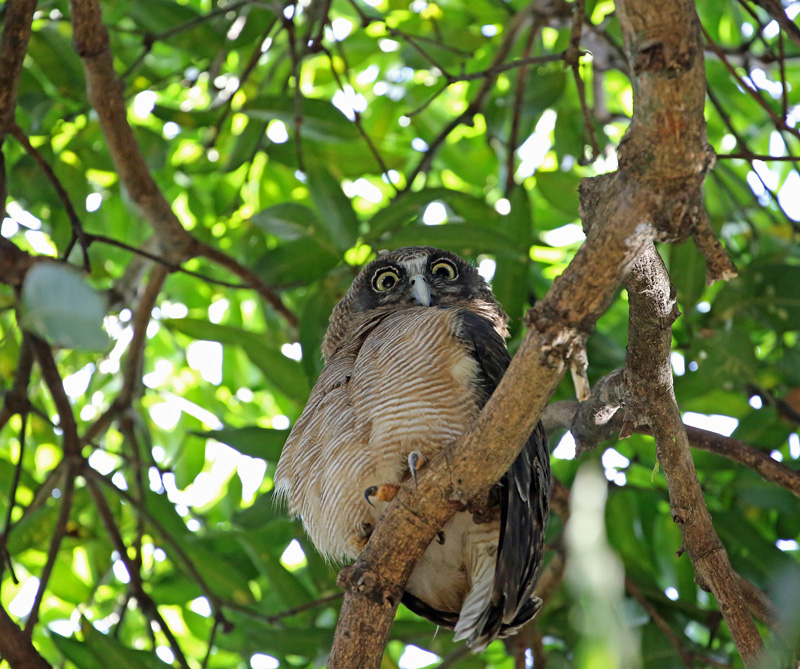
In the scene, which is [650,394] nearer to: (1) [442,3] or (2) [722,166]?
(2) [722,166]

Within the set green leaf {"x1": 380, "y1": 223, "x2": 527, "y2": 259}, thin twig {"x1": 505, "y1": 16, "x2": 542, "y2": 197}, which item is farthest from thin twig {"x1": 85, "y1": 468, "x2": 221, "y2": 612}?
thin twig {"x1": 505, "y1": 16, "x2": 542, "y2": 197}

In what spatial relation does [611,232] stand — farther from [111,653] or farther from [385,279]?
[111,653]

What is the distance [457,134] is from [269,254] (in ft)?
7.91

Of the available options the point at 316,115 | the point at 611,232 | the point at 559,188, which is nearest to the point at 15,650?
the point at 611,232

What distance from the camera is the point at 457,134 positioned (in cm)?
614

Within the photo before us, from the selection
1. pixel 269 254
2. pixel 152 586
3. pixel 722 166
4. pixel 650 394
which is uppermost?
pixel 722 166

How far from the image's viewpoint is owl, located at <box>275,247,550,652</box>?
8.53ft

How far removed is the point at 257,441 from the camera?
389 cm

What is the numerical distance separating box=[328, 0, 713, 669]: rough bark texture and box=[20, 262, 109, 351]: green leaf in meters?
0.93

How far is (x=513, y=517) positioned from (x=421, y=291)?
130 centimetres

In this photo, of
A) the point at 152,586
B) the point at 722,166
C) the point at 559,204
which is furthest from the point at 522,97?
the point at 152,586

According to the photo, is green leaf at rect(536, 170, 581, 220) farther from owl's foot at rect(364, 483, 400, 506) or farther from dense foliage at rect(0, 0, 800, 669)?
owl's foot at rect(364, 483, 400, 506)

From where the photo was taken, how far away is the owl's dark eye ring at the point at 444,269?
390 cm

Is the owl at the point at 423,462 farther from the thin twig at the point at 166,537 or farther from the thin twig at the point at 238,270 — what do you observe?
the thin twig at the point at 238,270
